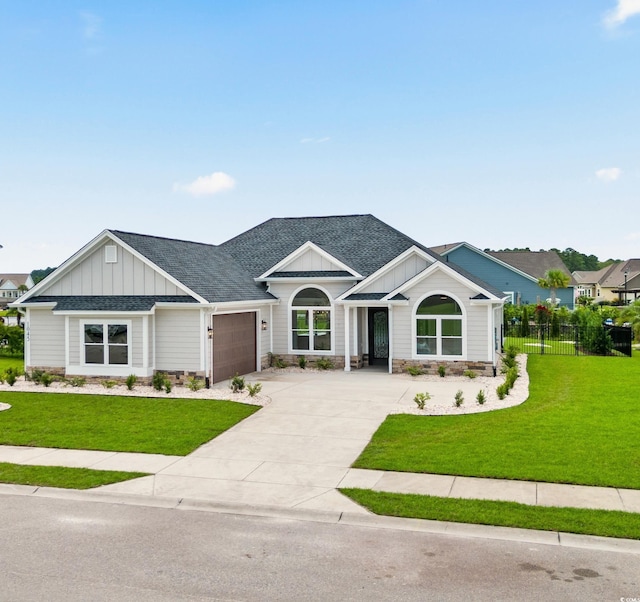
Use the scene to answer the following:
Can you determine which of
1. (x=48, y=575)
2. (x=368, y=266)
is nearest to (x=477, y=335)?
(x=368, y=266)

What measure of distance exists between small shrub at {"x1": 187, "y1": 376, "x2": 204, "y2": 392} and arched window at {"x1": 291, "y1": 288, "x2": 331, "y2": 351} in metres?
5.28

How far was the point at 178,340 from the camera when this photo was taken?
19.7 metres

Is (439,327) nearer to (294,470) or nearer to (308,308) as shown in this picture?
(308,308)

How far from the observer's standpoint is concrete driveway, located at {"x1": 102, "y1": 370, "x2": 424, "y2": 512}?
946 centimetres

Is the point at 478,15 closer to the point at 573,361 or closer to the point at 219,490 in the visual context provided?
the point at 573,361

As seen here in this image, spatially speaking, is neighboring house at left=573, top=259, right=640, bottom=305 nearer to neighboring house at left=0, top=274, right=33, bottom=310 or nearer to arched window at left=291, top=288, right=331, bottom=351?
arched window at left=291, top=288, right=331, bottom=351

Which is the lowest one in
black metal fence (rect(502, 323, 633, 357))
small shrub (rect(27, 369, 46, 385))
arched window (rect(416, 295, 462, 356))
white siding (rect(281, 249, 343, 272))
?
small shrub (rect(27, 369, 46, 385))

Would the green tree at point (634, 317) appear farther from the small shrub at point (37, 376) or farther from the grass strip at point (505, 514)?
the small shrub at point (37, 376)

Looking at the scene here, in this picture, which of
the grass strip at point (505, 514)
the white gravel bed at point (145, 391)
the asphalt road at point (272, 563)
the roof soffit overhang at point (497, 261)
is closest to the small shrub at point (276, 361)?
the white gravel bed at point (145, 391)

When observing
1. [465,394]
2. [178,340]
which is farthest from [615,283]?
[178,340]

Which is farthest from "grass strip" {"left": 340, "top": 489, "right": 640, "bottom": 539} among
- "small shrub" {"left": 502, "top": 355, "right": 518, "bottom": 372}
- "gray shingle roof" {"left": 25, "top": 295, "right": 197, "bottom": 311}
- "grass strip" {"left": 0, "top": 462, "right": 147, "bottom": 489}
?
"small shrub" {"left": 502, "top": 355, "right": 518, "bottom": 372}

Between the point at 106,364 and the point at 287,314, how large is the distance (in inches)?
280

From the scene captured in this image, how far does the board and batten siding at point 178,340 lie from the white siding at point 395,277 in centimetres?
650

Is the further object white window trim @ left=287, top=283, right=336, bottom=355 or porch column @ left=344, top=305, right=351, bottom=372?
white window trim @ left=287, top=283, right=336, bottom=355
